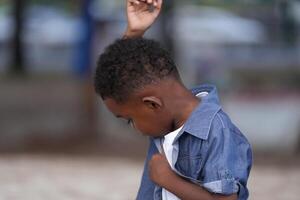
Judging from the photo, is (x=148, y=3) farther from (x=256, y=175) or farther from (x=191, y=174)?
(x=256, y=175)

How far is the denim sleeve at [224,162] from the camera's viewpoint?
7.18 feet

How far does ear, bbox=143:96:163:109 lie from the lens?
221 cm

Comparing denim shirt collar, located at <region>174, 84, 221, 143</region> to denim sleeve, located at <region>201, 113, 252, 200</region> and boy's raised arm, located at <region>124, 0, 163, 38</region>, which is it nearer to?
denim sleeve, located at <region>201, 113, 252, 200</region>

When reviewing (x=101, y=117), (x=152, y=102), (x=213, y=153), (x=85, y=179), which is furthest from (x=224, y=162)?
(x=101, y=117)

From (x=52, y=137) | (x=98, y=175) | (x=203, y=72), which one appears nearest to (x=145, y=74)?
(x=98, y=175)

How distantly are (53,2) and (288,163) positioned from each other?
22.8m

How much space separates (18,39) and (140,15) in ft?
51.5

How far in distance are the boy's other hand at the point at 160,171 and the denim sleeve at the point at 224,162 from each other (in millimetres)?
96

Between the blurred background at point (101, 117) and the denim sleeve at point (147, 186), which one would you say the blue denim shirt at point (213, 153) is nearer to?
the denim sleeve at point (147, 186)

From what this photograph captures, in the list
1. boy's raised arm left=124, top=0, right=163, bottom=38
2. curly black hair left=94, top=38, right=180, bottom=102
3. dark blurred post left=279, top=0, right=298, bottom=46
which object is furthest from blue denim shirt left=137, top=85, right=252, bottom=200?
dark blurred post left=279, top=0, right=298, bottom=46

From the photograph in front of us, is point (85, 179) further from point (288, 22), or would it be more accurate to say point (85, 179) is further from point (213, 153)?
point (288, 22)

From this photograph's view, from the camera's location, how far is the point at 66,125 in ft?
33.3

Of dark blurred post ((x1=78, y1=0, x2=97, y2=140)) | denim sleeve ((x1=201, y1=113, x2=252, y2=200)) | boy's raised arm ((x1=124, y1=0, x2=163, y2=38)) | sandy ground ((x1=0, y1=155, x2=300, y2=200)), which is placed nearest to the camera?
denim sleeve ((x1=201, y1=113, x2=252, y2=200))

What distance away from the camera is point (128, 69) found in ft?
7.26
